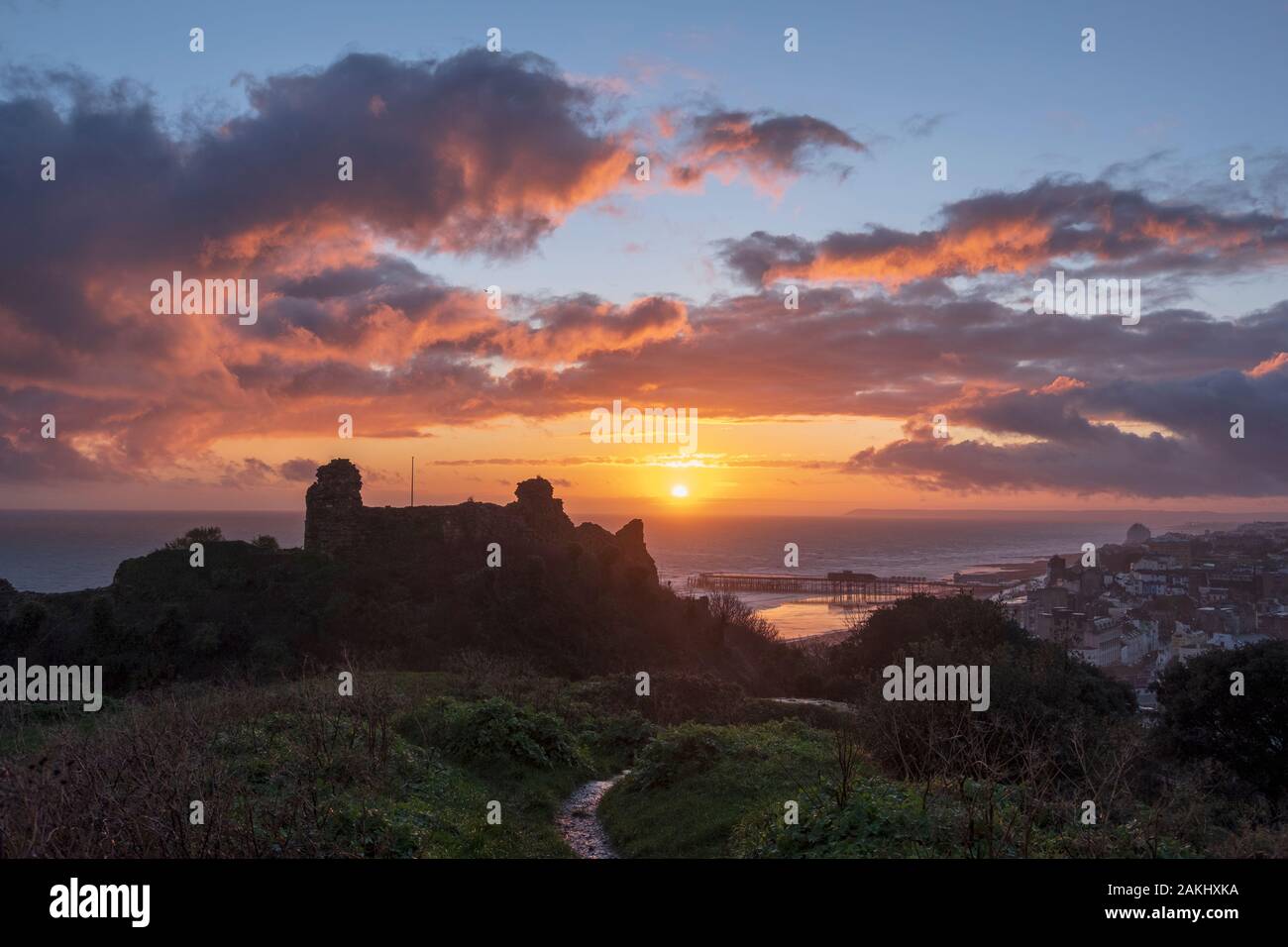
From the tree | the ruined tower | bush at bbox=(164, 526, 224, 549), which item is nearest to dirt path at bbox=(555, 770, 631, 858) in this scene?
the tree

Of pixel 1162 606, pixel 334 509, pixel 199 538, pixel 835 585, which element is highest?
pixel 334 509

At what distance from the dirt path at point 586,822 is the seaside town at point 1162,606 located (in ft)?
52.5

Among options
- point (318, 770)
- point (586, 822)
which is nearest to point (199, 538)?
point (586, 822)

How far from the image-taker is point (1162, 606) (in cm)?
5038

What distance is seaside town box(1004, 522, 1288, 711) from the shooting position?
3984cm

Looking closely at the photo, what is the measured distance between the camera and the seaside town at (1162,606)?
39.8 meters

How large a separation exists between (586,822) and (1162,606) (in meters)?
45.8

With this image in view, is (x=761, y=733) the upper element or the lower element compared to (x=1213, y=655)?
lower

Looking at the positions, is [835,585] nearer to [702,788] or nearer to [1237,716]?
[1237,716]

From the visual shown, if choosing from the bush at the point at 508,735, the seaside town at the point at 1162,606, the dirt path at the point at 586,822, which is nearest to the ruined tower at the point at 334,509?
the bush at the point at 508,735
